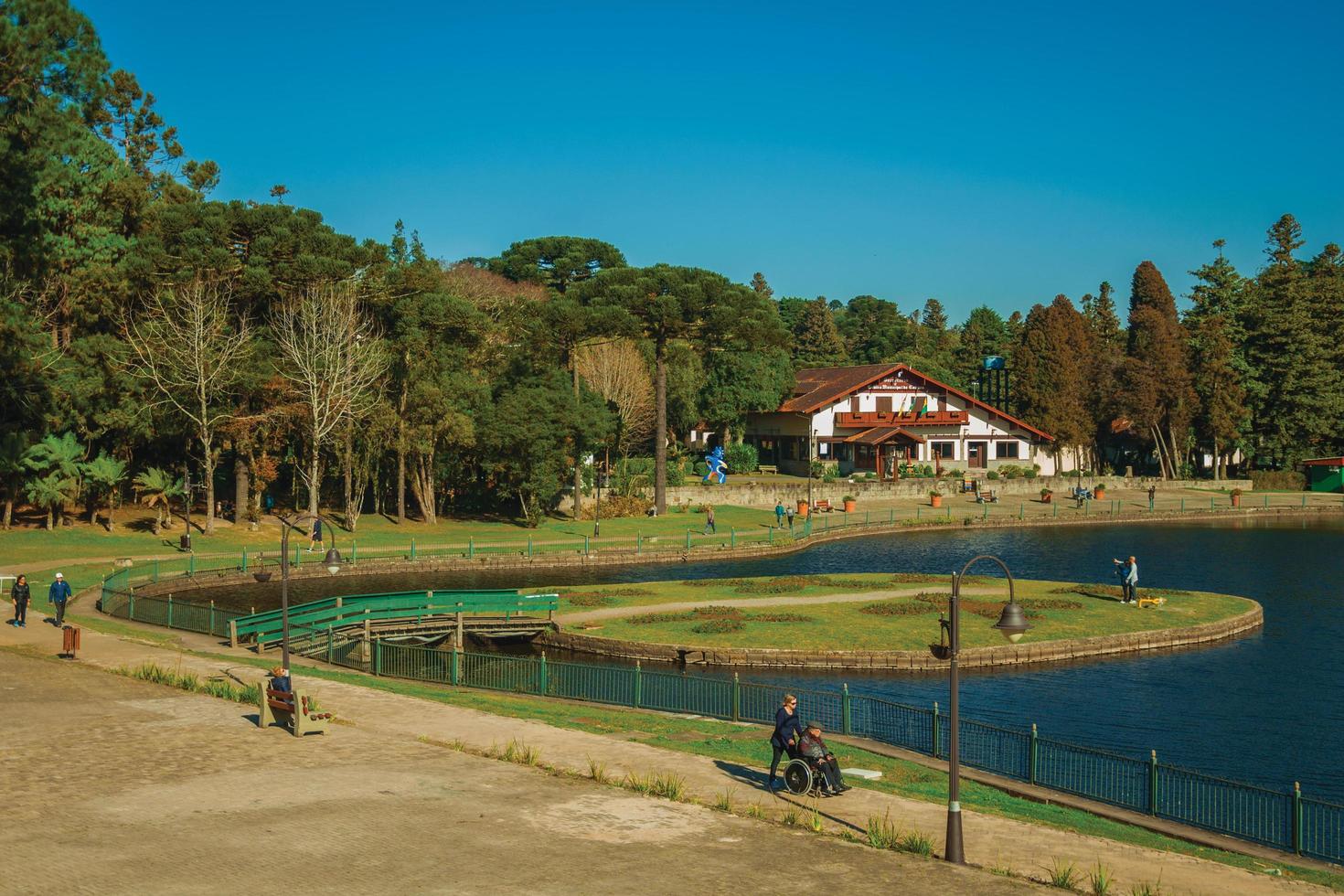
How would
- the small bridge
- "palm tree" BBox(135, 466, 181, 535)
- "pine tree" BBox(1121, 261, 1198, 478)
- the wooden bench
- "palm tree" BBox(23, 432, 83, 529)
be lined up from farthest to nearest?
1. "pine tree" BBox(1121, 261, 1198, 478)
2. "palm tree" BBox(135, 466, 181, 535)
3. "palm tree" BBox(23, 432, 83, 529)
4. the small bridge
5. the wooden bench

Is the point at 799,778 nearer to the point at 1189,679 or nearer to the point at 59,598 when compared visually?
the point at 1189,679

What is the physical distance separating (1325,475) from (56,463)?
96.2 m

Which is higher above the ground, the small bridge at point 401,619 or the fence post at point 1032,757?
the small bridge at point 401,619

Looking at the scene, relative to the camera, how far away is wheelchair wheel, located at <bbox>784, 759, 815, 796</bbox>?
22.8m

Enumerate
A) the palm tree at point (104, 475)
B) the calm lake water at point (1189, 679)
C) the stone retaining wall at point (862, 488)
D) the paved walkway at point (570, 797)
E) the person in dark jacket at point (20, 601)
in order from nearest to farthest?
the paved walkway at point (570, 797), the calm lake water at point (1189, 679), the person in dark jacket at point (20, 601), the palm tree at point (104, 475), the stone retaining wall at point (862, 488)

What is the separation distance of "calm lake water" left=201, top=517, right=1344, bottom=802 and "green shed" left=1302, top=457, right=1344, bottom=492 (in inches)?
1564

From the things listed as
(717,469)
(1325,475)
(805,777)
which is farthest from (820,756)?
(1325,475)

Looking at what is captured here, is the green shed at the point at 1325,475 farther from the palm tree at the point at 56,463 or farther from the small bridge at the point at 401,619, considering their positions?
the palm tree at the point at 56,463

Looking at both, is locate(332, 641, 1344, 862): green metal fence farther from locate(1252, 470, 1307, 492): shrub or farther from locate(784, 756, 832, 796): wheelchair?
locate(1252, 470, 1307, 492): shrub

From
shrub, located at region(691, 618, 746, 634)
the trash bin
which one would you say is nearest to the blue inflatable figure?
shrub, located at region(691, 618, 746, 634)

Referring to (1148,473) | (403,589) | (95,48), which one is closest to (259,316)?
(403,589)

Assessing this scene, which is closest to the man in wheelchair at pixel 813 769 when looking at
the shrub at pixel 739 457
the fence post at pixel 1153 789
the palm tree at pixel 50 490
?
the fence post at pixel 1153 789

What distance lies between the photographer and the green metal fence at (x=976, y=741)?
24.1 meters

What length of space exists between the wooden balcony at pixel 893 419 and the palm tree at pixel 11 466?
65.0 metres
